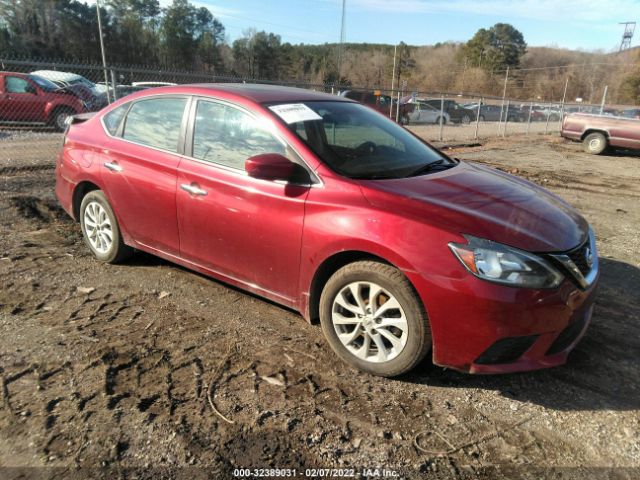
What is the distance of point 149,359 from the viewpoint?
9.80 feet

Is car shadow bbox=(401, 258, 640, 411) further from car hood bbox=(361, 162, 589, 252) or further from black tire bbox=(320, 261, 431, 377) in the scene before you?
car hood bbox=(361, 162, 589, 252)

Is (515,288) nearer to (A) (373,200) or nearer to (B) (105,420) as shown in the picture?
(A) (373,200)

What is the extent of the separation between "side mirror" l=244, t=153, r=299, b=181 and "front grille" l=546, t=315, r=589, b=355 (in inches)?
72.3

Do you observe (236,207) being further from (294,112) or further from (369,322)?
(369,322)

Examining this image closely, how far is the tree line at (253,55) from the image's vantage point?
158 feet

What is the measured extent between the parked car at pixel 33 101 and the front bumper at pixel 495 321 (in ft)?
47.0

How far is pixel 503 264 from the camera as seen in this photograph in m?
2.52

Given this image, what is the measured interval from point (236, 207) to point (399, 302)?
1326 mm

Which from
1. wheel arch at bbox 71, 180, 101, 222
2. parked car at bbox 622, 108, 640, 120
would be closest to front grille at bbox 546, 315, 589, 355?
wheel arch at bbox 71, 180, 101, 222

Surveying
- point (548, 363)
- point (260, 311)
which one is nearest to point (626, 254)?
point (548, 363)

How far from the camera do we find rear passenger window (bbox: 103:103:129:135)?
4.29 m

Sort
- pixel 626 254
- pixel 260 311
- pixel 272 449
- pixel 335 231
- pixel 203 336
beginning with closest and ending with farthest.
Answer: pixel 272 449, pixel 335 231, pixel 203 336, pixel 260 311, pixel 626 254

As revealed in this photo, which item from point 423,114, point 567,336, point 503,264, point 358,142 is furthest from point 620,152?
point 503,264

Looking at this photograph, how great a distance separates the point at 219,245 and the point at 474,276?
1.84m
